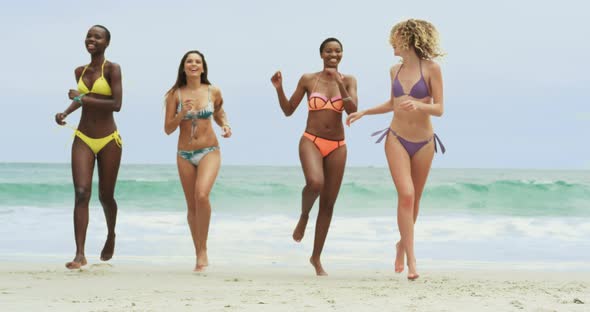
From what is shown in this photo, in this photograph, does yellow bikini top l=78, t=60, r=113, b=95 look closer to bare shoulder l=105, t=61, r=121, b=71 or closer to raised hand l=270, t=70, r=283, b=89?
bare shoulder l=105, t=61, r=121, b=71

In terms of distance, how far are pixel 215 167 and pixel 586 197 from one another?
70.0 ft

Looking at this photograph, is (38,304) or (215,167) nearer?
(38,304)

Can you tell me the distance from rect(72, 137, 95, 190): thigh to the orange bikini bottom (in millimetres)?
2345

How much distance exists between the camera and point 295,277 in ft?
28.5

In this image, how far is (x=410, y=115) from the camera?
26.3 feet

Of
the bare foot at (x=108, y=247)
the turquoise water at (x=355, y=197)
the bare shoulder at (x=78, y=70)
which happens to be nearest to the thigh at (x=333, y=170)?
the bare foot at (x=108, y=247)

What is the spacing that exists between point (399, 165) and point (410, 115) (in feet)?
1.63

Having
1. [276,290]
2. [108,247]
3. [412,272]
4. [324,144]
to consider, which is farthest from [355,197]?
[276,290]

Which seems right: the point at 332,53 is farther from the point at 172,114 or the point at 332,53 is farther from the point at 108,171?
the point at 108,171

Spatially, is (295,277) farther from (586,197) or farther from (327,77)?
(586,197)

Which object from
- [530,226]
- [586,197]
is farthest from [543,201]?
[530,226]

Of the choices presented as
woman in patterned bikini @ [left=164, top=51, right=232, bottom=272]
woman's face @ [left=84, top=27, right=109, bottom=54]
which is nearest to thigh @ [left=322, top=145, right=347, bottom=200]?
woman in patterned bikini @ [left=164, top=51, right=232, bottom=272]

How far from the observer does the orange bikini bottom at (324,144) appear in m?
8.58

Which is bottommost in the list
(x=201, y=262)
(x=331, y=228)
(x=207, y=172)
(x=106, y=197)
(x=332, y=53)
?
(x=331, y=228)
